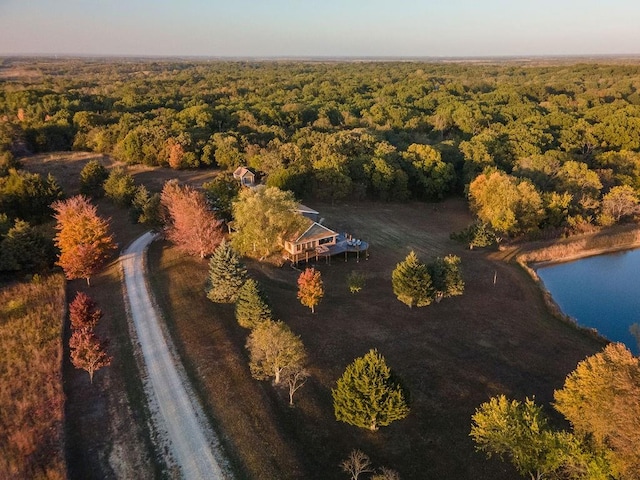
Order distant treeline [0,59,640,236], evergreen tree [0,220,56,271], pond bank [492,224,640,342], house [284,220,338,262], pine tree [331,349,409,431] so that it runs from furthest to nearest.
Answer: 1. distant treeline [0,59,640,236]
2. pond bank [492,224,640,342]
3. house [284,220,338,262]
4. evergreen tree [0,220,56,271]
5. pine tree [331,349,409,431]

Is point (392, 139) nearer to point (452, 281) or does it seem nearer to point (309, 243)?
point (309, 243)

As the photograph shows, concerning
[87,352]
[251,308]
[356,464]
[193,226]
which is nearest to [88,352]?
[87,352]

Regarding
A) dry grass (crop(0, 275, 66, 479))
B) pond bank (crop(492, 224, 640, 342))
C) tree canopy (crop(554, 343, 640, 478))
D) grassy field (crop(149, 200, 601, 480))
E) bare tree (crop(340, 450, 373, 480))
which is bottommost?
pond bank (crop(492, 224, 640, 342))

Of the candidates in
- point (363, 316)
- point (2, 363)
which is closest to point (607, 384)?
point (363, 316)

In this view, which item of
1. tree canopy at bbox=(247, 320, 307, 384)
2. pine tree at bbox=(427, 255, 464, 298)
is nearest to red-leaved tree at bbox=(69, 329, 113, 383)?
tree canopy at bbox=(247, 320, 307, 384)

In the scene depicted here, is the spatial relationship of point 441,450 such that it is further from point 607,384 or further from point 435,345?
point 435,345

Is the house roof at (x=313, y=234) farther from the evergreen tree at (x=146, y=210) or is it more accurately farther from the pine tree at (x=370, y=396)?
the pine tree at (x=370, y=396)

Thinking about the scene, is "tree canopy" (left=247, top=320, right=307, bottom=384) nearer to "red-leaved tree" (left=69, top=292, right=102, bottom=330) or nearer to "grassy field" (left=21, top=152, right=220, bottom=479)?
"grassy field" (left=21, top=152, right=220, bottom=479)
